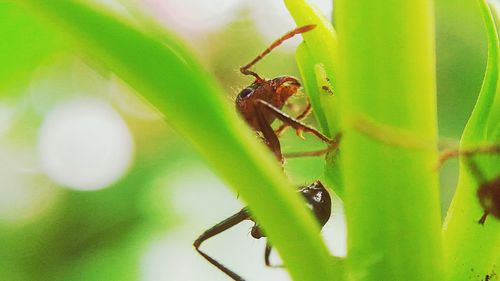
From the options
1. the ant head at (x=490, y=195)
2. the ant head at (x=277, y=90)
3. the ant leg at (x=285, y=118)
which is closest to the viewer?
the ant head at (x=490, y=195)

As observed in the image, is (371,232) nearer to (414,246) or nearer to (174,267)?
(414,246)

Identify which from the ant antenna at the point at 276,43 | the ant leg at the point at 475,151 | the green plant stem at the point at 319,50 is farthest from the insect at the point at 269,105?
the ant leg at the point at 475,151

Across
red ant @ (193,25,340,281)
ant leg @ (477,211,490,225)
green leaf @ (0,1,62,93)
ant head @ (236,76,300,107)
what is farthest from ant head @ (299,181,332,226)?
green leaf @ (0,1,62,93)

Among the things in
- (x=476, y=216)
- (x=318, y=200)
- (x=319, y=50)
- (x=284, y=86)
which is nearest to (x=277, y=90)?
(x=284, y=86)

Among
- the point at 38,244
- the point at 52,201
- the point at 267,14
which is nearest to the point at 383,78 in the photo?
the point at 38,244

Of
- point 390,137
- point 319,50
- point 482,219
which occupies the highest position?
point 319,50

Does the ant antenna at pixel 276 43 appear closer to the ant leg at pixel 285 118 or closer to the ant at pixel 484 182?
the ant leg at pixel 285 118

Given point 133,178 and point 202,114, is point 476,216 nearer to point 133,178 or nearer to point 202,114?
point 202,114

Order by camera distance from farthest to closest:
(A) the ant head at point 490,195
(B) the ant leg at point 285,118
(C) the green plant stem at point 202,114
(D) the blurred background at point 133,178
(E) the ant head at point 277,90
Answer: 1. (D) the blurred background at point 133,178
2. (E) the ant head at point 277,90
3. (B) the ant leg at point 285,118
4. (A) the ant head at point 490,195
5. (C) the green plant stem at point 202,114
